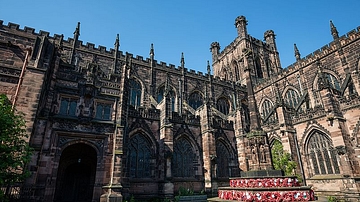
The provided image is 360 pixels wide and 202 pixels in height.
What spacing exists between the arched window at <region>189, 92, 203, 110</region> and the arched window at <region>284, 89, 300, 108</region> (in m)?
11.1

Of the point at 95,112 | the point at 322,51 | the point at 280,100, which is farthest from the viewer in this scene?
the point at 322,51

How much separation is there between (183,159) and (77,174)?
→ 8.60 m

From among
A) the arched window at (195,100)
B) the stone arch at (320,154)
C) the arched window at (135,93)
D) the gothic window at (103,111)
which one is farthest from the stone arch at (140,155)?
the stone arch at (320,154)

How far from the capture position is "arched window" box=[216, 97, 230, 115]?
29.8 meters

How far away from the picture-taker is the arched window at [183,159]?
1886 cm

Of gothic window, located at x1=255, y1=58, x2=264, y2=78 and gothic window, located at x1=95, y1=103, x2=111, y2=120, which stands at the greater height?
gothic window, located at x1=255, y1=58, x2=264, y2=78

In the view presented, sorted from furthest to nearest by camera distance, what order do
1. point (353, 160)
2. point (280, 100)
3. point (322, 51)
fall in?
1. point (322, 51)
2. point (280, 100)
3. point (353, 160)

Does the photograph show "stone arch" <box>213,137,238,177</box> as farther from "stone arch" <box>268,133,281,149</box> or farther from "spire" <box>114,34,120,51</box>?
"spire" <box>114,34,120,51</box>

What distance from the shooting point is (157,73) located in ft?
86.7

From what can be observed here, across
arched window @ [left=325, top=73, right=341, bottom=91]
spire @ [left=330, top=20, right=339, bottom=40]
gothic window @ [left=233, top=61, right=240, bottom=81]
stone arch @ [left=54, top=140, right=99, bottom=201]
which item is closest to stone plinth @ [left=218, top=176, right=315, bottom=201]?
stone arch @ [left=54, top=140, right=99, bottom=201]

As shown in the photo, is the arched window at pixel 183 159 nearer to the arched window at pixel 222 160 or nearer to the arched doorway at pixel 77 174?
the arched window at pixel 222 160

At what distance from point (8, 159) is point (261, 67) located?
124ft

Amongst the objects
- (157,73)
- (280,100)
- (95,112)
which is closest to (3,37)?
(95,112)

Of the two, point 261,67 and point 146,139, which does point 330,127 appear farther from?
point 261,67
